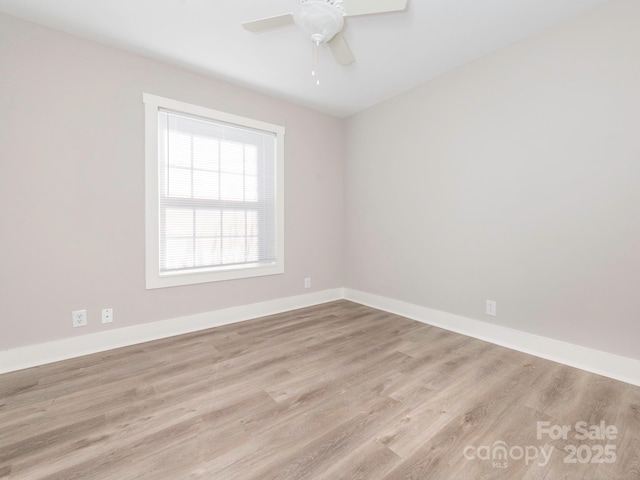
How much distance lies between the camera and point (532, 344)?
7.74 ft

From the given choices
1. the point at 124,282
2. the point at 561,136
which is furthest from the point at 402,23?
the point at 124,282

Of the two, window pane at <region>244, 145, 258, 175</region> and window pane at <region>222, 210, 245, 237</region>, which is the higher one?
window pane at <region>244, 145, 258, 175</region>

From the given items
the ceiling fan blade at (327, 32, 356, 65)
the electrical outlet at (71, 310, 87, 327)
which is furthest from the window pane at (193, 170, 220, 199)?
the ceiling fan blade at (327, 32, 356, 65)

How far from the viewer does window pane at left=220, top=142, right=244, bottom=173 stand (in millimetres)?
3086

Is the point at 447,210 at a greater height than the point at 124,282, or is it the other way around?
the point at 447,210

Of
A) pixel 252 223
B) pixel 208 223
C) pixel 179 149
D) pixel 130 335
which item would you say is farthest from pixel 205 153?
pixel 130 335

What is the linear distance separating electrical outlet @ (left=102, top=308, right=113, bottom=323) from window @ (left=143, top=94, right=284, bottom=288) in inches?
15.6

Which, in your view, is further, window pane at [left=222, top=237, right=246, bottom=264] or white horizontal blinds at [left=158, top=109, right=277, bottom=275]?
window pane at [left=222, top=237, right=246, bottom=264]

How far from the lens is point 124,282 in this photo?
2523 mm

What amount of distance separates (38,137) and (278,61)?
2033 millimetres

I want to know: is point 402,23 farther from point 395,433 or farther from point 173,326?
point 173,326

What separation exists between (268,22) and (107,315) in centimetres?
265

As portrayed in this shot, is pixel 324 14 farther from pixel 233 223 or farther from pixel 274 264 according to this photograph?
pixel 274 264

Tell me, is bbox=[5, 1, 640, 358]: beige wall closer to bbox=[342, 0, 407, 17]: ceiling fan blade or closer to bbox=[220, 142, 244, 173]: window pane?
bbox=[220, 142, 244, 173]: window pane
